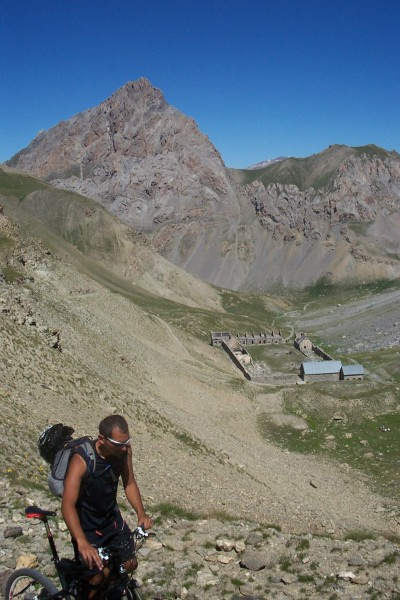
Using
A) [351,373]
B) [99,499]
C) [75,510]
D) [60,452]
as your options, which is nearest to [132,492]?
[99,499]

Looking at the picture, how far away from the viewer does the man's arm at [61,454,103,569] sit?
804 centimetres

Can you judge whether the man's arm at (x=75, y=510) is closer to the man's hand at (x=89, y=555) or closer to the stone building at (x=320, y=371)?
the man's hand at (x=89, y=555)

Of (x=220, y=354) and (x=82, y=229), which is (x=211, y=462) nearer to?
(x=220, y=354)

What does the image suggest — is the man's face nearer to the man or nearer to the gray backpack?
the man

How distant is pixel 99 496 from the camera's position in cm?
848

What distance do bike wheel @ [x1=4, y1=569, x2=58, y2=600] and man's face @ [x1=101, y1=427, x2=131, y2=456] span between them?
240 cm

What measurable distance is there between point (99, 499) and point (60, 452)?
1.04m

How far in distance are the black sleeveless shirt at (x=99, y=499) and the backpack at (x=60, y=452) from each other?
0.35 feet

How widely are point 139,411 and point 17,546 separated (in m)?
21.3

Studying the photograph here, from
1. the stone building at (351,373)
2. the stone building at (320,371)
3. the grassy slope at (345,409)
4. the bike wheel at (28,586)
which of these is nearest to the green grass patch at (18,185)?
the grassy slope at (345,409)

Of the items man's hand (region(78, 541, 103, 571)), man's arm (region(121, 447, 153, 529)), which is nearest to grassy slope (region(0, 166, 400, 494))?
man's arm (region(121, 447, 153, 529))

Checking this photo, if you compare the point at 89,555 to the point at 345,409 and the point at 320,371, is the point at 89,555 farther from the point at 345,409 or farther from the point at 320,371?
the point at 320,371

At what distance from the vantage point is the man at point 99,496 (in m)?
8.09

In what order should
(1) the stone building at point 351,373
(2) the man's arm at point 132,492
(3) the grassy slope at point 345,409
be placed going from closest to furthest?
(2) the man's arm at point 132,492 < (3) the grassy slope at point 345,409 < (1) the stone building at point 351,373
